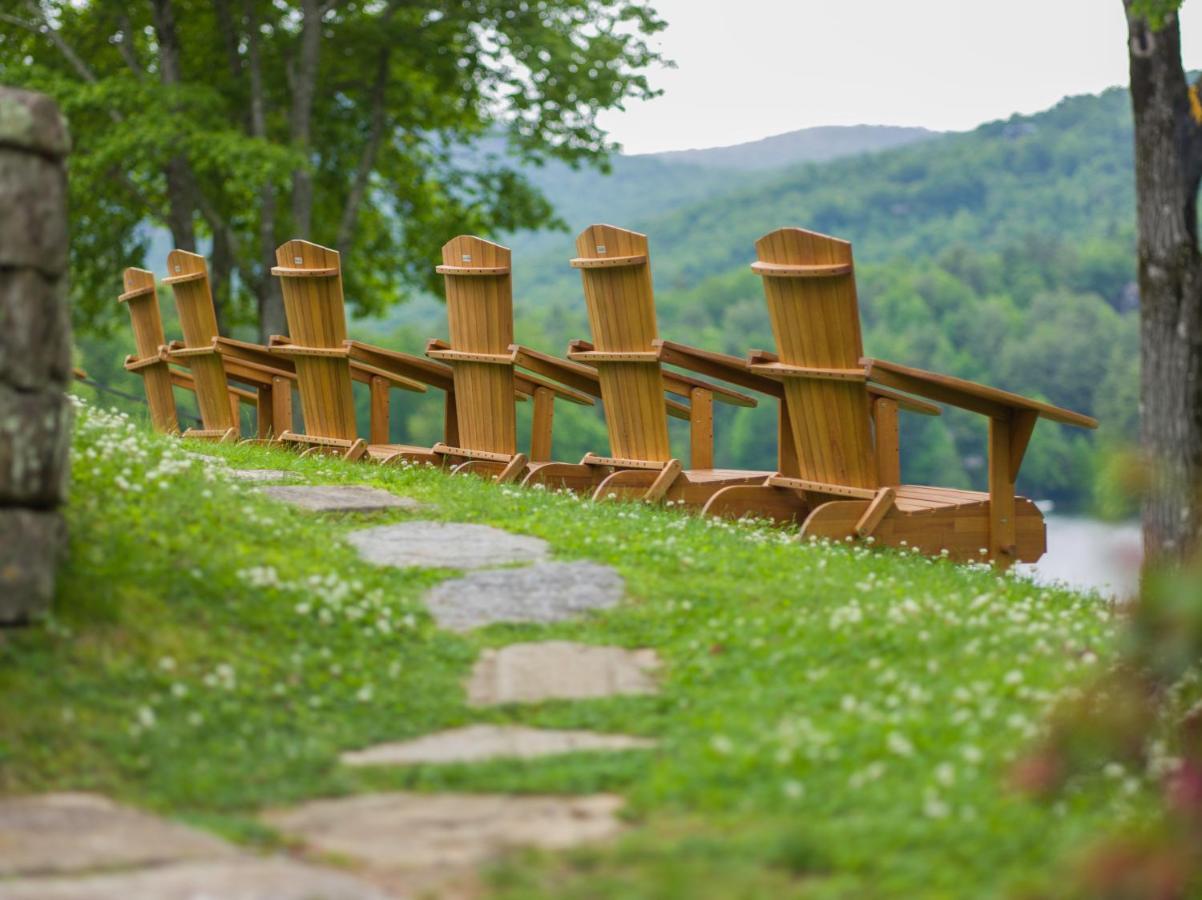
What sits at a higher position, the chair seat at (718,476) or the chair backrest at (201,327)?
the chair backrest at (201,327)

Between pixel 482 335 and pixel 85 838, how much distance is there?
21.7 feet

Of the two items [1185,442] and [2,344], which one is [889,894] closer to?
[2,344]

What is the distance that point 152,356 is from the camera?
41.2ft

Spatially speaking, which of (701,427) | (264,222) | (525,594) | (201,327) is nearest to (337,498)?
(525,594)

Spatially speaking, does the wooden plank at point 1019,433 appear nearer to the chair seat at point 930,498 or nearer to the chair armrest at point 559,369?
the chair seat at point 930,498

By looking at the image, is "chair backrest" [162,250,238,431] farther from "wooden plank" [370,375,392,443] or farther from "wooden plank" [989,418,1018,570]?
"wooden plank" [989,418,1018,570]

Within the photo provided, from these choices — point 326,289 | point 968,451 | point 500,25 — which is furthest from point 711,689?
point 968,451

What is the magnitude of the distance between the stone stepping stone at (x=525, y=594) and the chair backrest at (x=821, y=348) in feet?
7.87

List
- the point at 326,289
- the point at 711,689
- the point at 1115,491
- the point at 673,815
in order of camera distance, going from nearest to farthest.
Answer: the point at 1115,491
the point at 673,815
the point at 711,689
the point at 326,289

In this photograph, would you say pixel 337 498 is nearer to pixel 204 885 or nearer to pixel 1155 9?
pixel 1155 9

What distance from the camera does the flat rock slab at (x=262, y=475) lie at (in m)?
8.04

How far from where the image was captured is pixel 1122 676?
4.21 metres

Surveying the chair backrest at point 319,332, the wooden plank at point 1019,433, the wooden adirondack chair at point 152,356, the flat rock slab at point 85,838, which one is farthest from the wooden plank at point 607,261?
the flat rock slab at point 85,838

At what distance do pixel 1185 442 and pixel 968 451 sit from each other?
2424 inches
